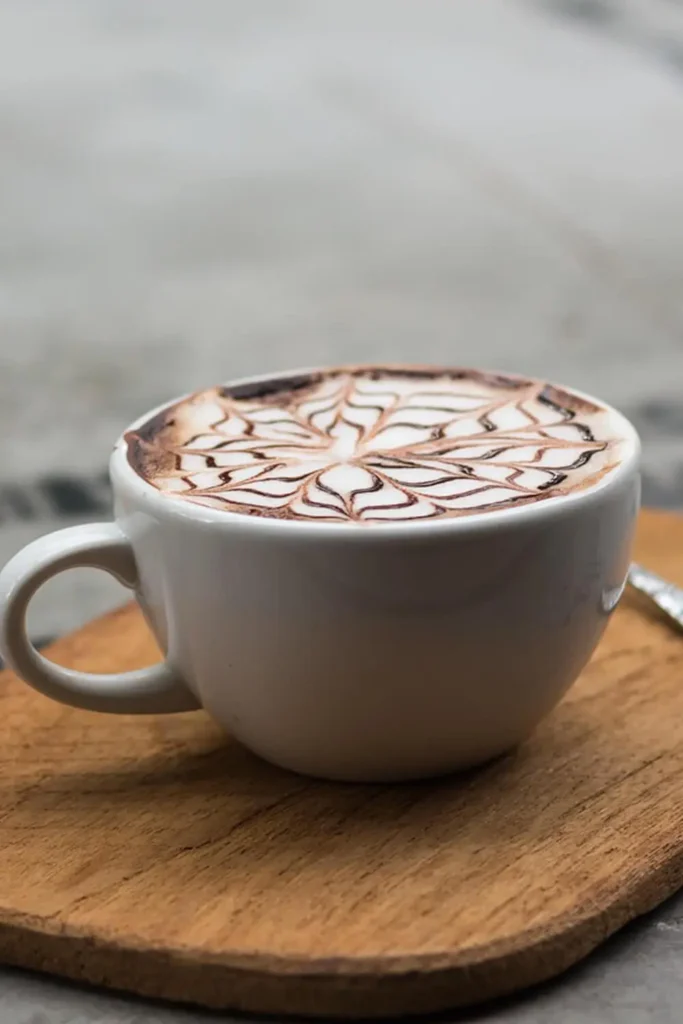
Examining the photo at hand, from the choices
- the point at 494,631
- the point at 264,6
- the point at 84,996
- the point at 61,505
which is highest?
the point at 264,6

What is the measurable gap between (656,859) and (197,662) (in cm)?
22

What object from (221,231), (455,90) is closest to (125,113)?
(221,231)

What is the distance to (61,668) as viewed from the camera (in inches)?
23.4

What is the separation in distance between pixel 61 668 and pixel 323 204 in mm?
783

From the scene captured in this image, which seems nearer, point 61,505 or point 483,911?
point 483,911

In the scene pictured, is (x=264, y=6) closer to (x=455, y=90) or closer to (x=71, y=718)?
(x=455, y=90)

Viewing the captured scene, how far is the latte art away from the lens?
543mm

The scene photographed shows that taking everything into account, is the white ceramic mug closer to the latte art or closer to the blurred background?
the latte art

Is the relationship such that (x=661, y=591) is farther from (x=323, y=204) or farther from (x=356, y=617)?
(x=323, y=204)

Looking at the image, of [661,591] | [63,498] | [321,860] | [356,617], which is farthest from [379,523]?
[63,498]

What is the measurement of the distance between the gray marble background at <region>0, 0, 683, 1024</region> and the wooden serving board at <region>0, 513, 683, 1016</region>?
0.57 meters

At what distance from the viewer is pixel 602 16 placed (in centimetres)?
131

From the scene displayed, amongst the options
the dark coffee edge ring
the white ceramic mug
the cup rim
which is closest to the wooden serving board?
the white ceramic mug

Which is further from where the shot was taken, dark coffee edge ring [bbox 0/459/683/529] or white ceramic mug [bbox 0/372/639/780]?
dark coffee edge ring [bbox 0/459/683/529]
